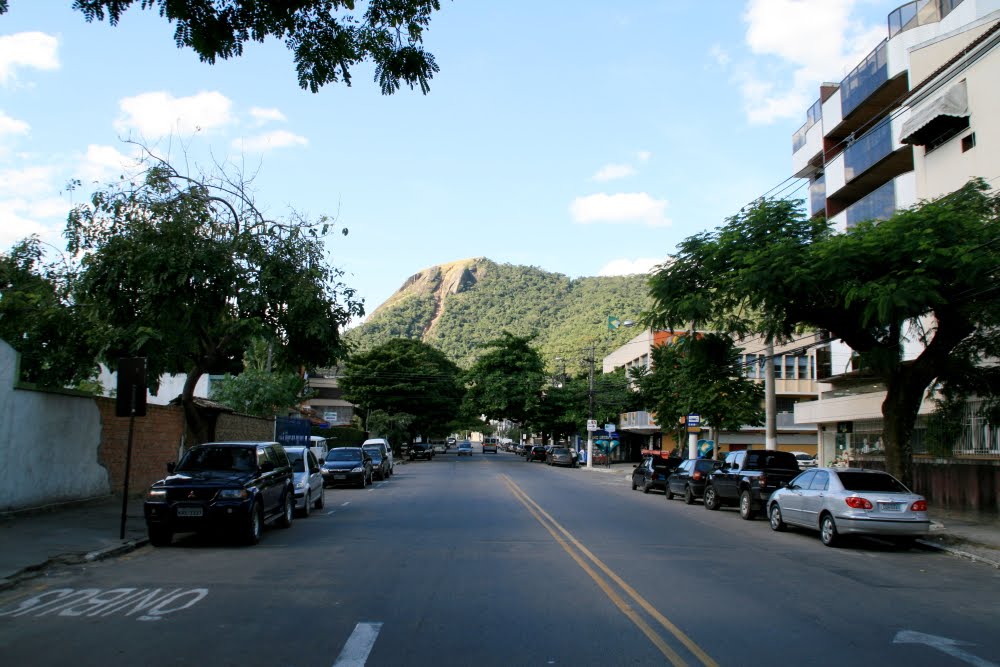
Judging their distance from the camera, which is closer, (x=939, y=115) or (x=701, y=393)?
(x=939, y=115)

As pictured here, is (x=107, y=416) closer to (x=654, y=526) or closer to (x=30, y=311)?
(x=30, y=311)

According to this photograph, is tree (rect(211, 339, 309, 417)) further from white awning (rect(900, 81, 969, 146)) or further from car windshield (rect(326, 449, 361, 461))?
white awning (rect(900, 81, 969, 146))

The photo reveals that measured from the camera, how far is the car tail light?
47.1 ft

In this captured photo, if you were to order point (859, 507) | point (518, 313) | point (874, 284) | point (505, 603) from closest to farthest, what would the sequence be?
point (505, 603) → point (859, 507) → point (874, 284) → point (518, 313)

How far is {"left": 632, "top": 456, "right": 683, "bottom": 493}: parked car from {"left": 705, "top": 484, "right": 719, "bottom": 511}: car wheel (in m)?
5.64

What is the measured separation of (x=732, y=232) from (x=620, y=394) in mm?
47046

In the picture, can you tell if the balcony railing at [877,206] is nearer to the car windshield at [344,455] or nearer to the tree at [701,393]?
the tree at [701,393]

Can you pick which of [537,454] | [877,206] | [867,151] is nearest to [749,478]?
[877,206]

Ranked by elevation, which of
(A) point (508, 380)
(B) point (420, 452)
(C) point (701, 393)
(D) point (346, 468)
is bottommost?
(B) point (420, 452)

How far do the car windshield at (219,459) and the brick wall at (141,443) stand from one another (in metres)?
5.81

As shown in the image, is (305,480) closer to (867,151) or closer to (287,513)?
(287,513)

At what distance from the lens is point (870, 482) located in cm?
1504

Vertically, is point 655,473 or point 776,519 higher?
point 655,473

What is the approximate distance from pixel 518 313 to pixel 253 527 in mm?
135267
